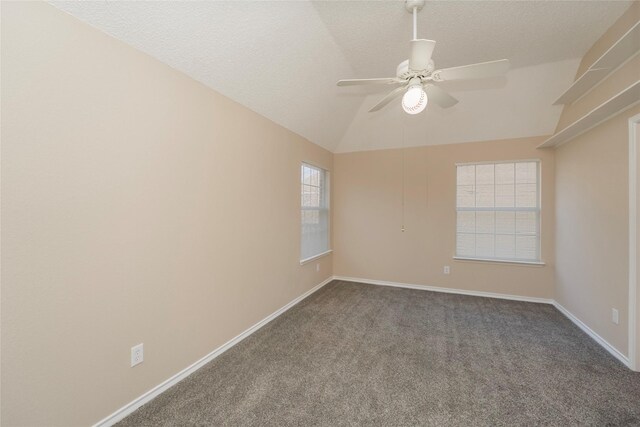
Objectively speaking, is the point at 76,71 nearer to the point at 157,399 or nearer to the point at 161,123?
the point at 161,123

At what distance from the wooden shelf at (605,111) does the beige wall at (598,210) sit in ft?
0.19

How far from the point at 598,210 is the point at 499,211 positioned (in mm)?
1399

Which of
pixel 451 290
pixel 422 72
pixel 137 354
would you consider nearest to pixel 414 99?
pixel 422 72

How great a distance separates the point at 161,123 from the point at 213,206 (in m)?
0.75

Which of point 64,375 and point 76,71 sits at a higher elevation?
point 76,71

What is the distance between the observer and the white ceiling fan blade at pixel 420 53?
62.5 inches

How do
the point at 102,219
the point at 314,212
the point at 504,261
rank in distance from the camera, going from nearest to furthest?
the point at 102,219, the point at 504,261, the point at 314,212

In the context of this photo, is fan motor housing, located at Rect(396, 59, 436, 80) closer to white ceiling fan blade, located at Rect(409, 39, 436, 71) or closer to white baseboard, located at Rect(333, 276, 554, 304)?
white ceiling fan blade, located at Rect(409, 39, 436, 71)

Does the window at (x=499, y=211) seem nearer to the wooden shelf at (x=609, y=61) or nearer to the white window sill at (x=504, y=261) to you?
the white window sill at (x=504, y=261)

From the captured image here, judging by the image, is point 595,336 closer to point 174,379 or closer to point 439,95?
point 439,95

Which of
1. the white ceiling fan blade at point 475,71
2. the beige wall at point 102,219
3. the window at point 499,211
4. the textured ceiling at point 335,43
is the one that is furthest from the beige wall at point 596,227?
the beige wall at point 102,219

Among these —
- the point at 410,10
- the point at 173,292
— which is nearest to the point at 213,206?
the point at 173,292

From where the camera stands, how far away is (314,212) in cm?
438

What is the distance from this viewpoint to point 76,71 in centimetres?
143
